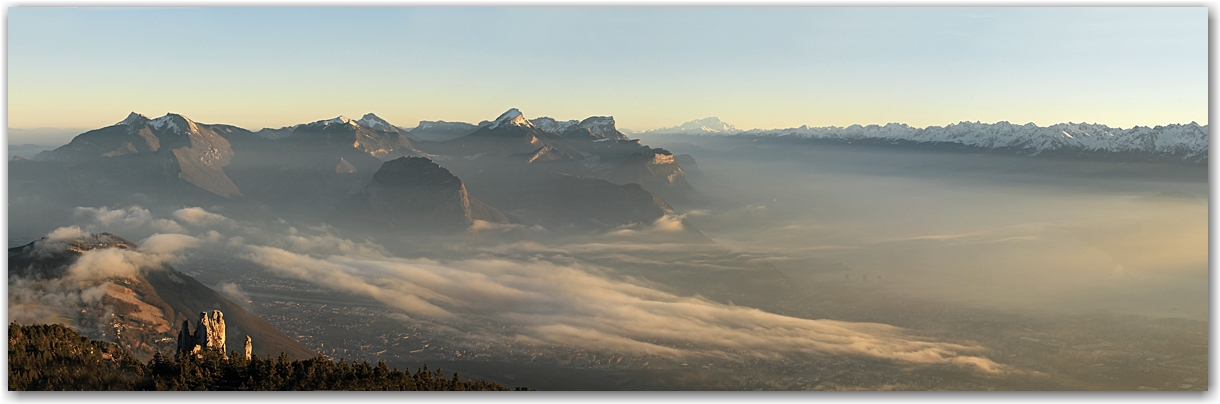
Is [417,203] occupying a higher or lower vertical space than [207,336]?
higher

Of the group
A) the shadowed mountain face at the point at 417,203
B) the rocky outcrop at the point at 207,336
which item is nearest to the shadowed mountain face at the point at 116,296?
the rocky outcrop at the point at 207,336

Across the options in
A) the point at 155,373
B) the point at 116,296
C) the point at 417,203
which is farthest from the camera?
the point at 417,203

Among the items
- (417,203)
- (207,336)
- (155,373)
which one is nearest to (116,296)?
(207,336)

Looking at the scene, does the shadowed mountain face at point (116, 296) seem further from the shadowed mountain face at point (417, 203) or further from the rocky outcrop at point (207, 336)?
the shadowed mountain face at point (417, 203)

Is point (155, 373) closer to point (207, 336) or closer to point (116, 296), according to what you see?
point (207, 336)

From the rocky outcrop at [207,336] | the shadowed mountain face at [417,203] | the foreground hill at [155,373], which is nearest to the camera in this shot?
the foreground hill at [155,373]

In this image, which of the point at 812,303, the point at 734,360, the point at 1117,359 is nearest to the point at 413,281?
the point at 734,360

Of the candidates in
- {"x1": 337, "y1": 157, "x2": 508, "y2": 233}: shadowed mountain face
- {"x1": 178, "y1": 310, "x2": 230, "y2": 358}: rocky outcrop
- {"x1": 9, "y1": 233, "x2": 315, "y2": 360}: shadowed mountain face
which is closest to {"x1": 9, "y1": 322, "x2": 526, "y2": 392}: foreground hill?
{"x1": 178, "y1": 310, "x2": 230, "y2": 358}: rocky outcrop
